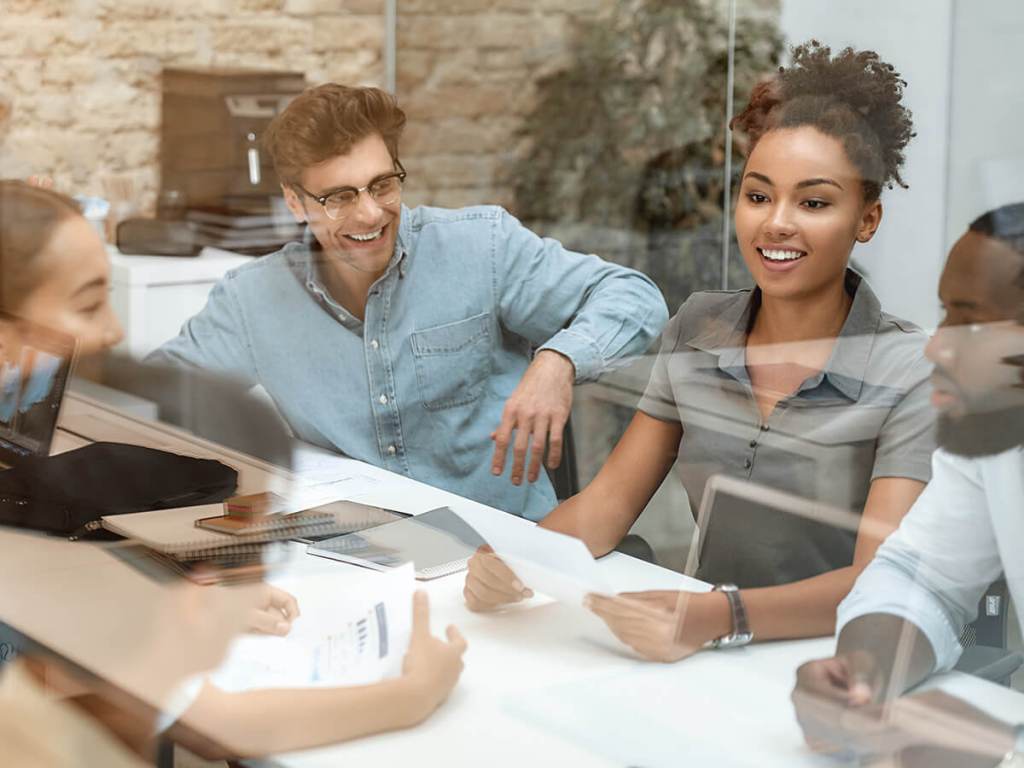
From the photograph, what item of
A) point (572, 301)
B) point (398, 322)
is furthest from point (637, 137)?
point (398, 322)

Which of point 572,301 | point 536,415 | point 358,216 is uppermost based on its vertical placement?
Result: point 358,216

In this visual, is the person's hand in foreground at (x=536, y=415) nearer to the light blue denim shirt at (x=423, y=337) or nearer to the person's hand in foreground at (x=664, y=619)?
the light blue denim shirt at (x=423, y=337)

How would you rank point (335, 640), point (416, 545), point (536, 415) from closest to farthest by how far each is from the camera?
1. point (335, 640)
2. point (416, 545)
3. point (536, 415)

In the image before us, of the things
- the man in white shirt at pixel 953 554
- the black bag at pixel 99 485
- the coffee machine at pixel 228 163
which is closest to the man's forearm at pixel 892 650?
the man in white shirt at pixel 953 554

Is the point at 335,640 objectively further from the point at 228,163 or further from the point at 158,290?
the point at 228,163

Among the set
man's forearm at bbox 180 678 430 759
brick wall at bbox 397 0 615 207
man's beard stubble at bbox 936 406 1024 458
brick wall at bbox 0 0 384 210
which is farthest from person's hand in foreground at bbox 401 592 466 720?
brick wall at bbox 0 0 384 210

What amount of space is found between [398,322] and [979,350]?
0.78 meters

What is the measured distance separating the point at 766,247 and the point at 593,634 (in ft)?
1.27

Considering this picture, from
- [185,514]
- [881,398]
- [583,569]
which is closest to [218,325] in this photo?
[185,514]

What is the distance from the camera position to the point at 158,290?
1619mm

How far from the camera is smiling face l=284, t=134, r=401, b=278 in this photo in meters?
1.55

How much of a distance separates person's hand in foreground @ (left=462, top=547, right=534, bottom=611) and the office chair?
418 millimetres

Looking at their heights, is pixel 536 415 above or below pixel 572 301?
below

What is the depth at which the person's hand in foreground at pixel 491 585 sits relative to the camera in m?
1.23
